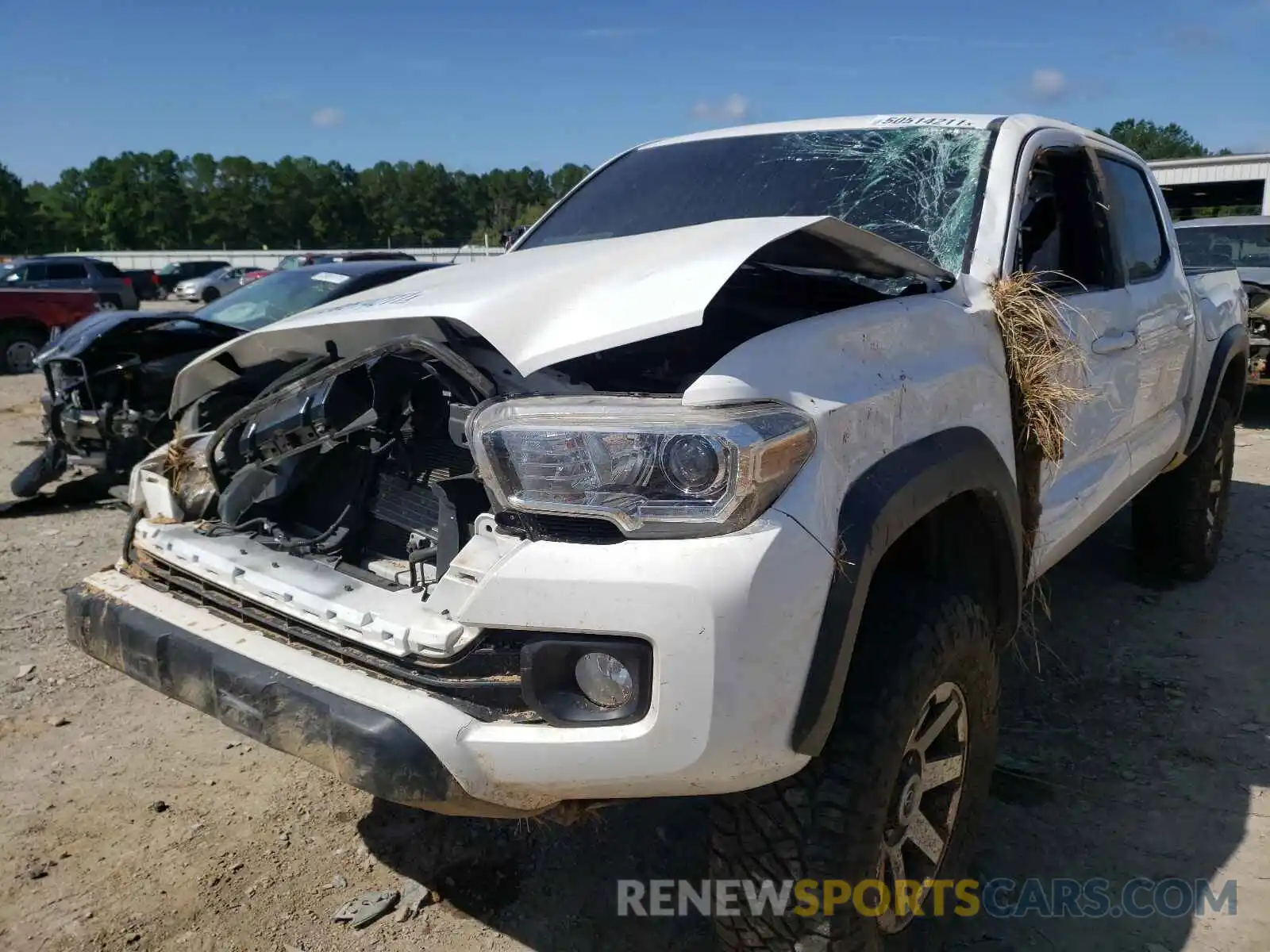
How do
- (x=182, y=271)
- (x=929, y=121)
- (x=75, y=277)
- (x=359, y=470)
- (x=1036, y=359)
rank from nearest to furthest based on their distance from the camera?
(x=1036, y=359) < (x=359, y=470) < (x=929, y=121) < (x=75, y=277) < (x=182, y=271)

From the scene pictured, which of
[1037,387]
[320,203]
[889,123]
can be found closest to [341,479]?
[1037,387]

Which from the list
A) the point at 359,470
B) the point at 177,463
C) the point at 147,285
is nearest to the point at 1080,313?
the point at 359,470

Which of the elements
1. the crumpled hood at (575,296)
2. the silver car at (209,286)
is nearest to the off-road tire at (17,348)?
the crumpled hood at (575,296)

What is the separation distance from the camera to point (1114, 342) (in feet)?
9.75

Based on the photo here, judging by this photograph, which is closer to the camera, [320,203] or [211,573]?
[211,573]

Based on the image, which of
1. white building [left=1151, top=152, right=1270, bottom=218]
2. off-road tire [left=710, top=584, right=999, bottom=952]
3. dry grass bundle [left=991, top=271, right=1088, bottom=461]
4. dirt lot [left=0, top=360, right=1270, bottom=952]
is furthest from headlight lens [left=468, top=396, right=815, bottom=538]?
white building [left=1151, top=152, right=1270, bottom=218]

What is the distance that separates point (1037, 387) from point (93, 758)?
3010 mm

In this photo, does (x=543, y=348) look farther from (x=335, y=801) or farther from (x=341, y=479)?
(x=335, y=801)

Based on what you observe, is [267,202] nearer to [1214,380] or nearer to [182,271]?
[182,271]

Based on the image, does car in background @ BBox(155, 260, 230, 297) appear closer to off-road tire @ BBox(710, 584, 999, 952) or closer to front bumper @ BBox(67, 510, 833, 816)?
front bumper @ BBox(67, 510, 833, 816)

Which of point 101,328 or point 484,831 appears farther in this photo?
point 101,328

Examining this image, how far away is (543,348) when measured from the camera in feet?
5.89

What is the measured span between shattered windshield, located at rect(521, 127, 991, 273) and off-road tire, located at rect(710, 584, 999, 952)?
1145mm

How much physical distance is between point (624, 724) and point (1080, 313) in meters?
1.89
